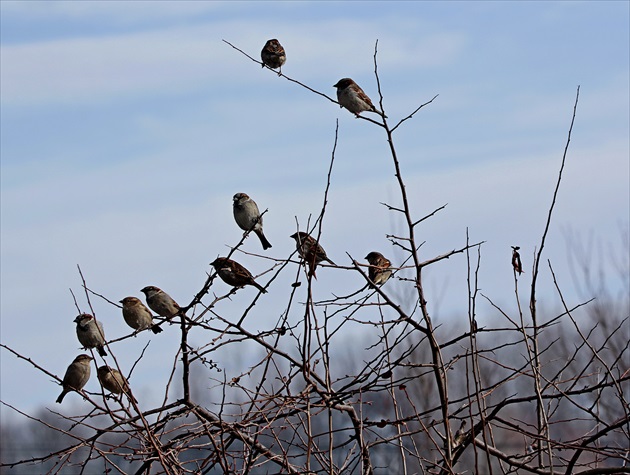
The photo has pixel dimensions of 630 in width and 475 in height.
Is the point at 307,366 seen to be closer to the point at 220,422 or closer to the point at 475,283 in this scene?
the point at 220,422

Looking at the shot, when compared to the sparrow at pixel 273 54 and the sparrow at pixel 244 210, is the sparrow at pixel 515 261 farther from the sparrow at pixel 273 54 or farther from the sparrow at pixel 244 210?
the sparrow at pixel 273 54

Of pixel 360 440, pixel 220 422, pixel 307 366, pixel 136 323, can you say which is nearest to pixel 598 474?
pixel 360 440

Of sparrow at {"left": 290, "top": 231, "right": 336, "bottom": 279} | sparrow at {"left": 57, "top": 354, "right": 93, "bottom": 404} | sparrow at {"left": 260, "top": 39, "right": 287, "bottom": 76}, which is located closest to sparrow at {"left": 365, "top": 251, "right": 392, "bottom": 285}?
sparrow at {"left": 260, "top": 39, "right": 287, "bottom": 76}

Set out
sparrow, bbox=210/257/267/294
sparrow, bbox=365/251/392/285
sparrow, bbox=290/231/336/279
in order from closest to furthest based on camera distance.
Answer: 1. sparrow, bbox=290/231/336/279
2. sparrow, bbox=210/257/267/294
3. sparrow, bbox=365/251/392/285

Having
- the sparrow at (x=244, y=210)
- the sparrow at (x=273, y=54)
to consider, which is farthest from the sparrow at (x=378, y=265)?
the sparrow at (x=273, y=54)

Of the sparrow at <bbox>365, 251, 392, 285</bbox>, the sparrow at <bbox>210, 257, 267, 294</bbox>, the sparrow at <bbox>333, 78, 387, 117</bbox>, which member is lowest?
the sparrow at <bbox>210, 257, 267, 294</bbox>

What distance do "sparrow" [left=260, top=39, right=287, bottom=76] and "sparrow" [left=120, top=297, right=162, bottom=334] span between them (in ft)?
9.17

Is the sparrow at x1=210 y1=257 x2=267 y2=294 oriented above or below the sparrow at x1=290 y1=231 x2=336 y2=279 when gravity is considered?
above

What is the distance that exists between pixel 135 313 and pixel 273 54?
299 centimetres

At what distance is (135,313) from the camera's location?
269 inches

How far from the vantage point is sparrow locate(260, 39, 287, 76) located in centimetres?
863

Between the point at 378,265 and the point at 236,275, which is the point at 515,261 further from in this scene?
the point at 378,265

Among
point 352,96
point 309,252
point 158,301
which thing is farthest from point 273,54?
point 309,252

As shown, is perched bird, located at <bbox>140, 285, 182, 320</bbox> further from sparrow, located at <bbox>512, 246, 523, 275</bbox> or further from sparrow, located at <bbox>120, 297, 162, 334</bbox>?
sparrow, located at <bbox>512, 246, 523, 275</bbox>
